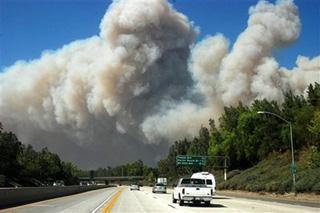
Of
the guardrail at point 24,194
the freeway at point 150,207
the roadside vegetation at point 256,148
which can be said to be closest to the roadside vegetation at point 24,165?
the roadside vegetation at point 256,148

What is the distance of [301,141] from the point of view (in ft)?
317

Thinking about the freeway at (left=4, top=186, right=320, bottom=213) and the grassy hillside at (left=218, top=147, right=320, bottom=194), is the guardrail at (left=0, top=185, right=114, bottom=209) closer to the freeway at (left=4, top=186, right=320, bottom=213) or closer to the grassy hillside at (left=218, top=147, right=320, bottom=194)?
the freeway at (left=4, top=186, right=320, bottom=213)

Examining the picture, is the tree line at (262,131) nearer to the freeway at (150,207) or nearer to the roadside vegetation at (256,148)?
the roadside vegetation at (256,148)

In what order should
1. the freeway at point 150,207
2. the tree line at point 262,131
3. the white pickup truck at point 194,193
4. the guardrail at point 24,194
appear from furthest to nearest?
the tree line at point 262,131
the white pickup truck at point 194,193
the guardrail at point 24,194
the freeway at point 150,207

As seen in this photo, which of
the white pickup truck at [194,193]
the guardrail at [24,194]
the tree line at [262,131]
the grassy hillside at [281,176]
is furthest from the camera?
the tree line at [262,131]

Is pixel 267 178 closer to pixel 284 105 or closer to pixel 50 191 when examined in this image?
pixel 284 105

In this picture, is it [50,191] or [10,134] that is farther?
[10,134]

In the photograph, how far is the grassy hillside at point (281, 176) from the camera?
55244 millimetres

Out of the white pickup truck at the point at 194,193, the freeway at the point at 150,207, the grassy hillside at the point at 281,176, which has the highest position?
the grassy hillside at the point at 281,176

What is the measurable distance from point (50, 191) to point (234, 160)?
3062 inches

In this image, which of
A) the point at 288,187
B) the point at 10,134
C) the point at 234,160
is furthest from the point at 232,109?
the point at 288,187

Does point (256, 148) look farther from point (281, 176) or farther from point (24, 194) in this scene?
point (24, 194)

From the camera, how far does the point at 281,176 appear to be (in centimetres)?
8112

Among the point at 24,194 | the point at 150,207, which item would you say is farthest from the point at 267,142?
the point at 150,207
